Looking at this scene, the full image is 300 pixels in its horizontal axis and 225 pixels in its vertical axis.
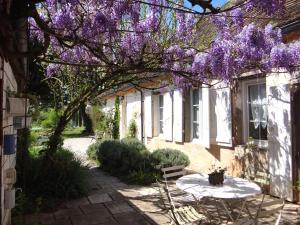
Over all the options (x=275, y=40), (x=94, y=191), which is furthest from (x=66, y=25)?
(x=94, y=191)

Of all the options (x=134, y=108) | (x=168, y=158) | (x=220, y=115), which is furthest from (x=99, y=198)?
(x=134, y=108)

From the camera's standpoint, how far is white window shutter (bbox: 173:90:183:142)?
10008mm

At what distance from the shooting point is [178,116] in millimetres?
10109

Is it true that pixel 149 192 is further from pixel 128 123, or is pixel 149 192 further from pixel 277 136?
pixel 128 123

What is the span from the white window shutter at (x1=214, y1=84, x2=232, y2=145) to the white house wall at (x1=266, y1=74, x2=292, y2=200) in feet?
4.10

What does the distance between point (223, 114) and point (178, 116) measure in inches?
84.4

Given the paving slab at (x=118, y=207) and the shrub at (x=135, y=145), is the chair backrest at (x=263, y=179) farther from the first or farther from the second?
the shrub at (x=135, y=145)

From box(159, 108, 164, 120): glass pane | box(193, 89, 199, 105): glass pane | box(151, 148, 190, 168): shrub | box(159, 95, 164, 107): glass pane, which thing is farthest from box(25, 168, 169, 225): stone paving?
box(159, 95, 164, 107): glass pane

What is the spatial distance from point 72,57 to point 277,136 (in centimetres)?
421

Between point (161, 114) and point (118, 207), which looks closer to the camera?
point (118, 207)

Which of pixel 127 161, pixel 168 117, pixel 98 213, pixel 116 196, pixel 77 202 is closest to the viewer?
pixel 98 213

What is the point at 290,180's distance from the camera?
6.30 m

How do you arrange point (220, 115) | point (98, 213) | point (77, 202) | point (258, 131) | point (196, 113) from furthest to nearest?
point (196, 113) → point (220, 115) → point (258, 131) → point (77, 202) → point (98, 213)

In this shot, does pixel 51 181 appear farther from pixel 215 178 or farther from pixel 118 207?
pixel 215 178
